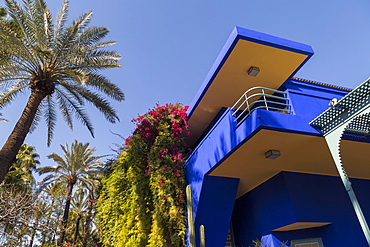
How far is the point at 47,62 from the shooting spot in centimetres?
1004

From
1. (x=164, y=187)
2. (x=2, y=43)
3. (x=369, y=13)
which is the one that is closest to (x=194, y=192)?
(x=164, y=187)

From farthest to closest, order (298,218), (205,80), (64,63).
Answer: (64,63) → (205,80) → (298,218)

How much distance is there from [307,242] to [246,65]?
5730 millimetres

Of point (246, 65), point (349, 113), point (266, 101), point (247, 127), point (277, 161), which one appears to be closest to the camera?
point (349, 113)

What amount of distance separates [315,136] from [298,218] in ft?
8.26

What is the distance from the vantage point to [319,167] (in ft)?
27.1

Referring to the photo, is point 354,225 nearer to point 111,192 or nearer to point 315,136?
point 315,136

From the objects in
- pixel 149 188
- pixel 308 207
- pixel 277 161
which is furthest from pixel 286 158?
pixel 149 188

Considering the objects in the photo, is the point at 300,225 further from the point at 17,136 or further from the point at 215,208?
the point at 17,136

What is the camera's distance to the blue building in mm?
6965

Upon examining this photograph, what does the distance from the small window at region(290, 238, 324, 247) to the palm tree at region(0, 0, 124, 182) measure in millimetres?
8435

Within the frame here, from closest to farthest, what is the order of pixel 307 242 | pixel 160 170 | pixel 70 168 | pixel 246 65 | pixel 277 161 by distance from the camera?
1. pixel 277 161
2. pixel 307 242
3. pixel 246 65
4. pixel 160 170
5. pixel 70 168

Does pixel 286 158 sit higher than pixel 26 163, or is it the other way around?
pixel 26 163

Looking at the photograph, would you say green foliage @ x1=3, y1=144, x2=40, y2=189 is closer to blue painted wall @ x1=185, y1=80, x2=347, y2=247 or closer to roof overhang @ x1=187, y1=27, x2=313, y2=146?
blue painted wall @ x1=185, y1=80, x2=347, y2=247
